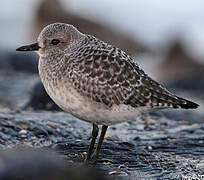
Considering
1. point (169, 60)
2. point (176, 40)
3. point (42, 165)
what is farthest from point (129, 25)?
point (42, 165)

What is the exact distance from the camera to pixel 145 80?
6.16m

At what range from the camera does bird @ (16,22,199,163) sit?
5.83 m

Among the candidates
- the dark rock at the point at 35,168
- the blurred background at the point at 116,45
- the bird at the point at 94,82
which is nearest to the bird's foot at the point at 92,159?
the bird at the point at 94,82

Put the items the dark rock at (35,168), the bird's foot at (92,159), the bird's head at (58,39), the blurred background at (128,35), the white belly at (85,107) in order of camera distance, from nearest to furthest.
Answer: the dark rock at (35,168)
the white belly at (85,107)
the bird's foot at (92,159)
the bird's head at (58,39)
the blurred background at (128,35)

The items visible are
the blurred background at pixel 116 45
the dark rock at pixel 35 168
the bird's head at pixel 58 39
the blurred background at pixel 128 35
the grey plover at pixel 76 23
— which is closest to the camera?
the dark rock at pixel 35 168

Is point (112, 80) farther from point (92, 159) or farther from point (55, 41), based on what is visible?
point (92, 159)

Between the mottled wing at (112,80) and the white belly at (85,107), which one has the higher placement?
the mottled wing at (112,80)

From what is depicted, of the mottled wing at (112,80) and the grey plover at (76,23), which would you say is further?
the grey plover at (76,23)

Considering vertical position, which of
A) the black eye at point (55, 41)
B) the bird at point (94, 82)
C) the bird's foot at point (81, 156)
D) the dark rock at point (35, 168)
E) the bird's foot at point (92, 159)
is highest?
the black eye at point (55, 41)

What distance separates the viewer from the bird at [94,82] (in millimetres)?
5828

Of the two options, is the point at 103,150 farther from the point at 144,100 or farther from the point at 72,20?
the point at 72,20

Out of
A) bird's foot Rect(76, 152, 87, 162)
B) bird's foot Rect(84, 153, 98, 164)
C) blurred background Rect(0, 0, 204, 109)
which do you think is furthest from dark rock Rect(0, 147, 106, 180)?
blurred background Rect(0, 0, 204, 109)

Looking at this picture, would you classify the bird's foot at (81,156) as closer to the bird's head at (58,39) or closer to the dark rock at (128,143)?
the dark rock at (128,143)

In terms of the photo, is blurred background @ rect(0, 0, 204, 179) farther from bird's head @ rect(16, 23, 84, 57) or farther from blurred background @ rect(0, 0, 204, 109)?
bird's head @ rect(16, 23, 84, 57)
